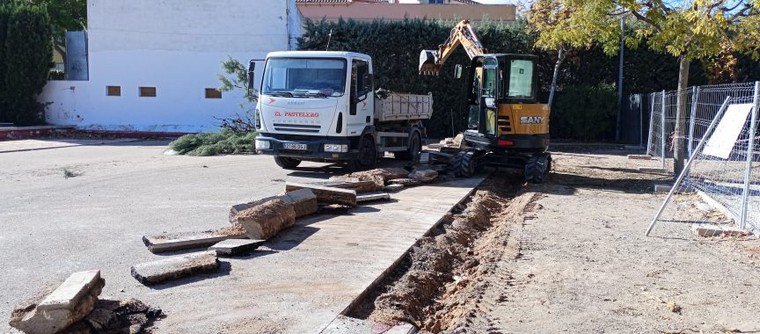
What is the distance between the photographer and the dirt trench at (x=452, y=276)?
6.17 meters

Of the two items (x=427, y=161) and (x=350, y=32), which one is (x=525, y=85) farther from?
(x=350, y=32)

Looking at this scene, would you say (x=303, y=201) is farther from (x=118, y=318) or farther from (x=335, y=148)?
(x=335, y=148)

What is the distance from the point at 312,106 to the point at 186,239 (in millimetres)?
7290

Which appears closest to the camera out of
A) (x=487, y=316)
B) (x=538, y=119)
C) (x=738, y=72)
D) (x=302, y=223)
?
(x=487, y=316)

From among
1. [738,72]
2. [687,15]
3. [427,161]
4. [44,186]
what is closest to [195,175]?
[44,186]

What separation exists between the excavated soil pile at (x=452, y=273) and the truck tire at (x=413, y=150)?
675cm

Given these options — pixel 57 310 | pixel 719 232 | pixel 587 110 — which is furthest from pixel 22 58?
pixel 719 232

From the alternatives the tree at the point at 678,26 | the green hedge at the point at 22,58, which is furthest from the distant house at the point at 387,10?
the tree at the point at 678,26

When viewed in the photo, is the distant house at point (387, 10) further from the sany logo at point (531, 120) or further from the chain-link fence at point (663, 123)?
the sany logo at point (531, 120)

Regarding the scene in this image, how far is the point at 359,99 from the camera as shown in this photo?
15.6m

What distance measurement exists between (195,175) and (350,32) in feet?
43.7

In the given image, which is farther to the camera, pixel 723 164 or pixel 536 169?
pixel 536 169

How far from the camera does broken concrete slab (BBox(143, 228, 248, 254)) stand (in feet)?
26.2

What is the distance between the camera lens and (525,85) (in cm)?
1529
